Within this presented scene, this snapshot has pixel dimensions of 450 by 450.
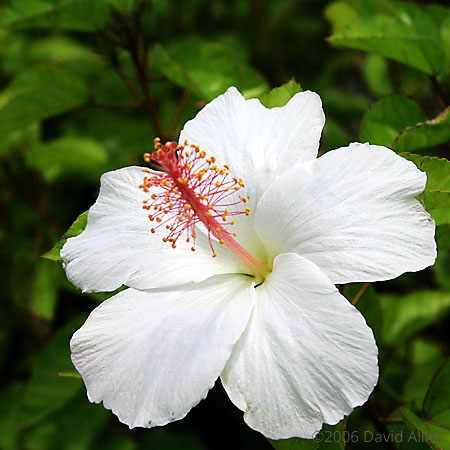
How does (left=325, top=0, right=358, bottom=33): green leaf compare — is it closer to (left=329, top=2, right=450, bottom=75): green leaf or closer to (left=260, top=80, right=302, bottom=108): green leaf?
Result: (left=329, top=2, right=450, bottom=75): green leaf

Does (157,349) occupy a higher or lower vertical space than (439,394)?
higher

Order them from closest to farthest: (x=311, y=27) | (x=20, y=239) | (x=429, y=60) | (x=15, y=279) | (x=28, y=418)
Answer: (x=429, y=60), (x=28, y=418), (x=15, y=279), (x=20, y=239), (x=311, y=27)

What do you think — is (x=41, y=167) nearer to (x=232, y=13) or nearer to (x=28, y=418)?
(x=28, y=418)

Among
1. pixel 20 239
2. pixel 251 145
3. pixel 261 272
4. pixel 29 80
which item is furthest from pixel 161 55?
pixel 20 239

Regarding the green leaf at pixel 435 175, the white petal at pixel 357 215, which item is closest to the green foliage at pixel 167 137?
the green leaf at pixel 435 175

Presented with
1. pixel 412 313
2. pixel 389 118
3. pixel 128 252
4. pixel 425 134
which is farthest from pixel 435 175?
pixel 412 313

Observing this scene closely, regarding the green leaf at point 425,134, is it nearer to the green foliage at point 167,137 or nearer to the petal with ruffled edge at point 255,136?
the green foliage at point 167,137

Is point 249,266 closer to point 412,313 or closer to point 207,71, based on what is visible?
point 207,71
